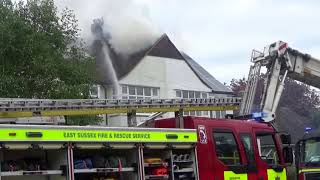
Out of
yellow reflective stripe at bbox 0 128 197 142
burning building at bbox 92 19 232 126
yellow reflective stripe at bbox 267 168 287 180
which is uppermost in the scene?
burning building at bbox 92 19 232 126

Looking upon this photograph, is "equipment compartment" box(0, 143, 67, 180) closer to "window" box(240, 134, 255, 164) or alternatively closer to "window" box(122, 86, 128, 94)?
"window" box(240, 134, 255, 164)

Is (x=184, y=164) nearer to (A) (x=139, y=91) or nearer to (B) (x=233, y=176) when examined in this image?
(B) (x=233, y=176)

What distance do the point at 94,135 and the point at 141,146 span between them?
34.4 inches

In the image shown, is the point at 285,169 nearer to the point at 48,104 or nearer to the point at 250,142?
the point at 250,142

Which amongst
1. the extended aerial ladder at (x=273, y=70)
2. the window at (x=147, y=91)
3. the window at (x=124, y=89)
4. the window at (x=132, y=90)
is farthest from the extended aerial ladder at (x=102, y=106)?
the window at (x=147, y=91)

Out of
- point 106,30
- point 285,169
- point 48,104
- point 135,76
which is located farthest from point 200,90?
point 48,104

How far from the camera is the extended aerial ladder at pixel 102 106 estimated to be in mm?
8016

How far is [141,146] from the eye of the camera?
27.2 ft

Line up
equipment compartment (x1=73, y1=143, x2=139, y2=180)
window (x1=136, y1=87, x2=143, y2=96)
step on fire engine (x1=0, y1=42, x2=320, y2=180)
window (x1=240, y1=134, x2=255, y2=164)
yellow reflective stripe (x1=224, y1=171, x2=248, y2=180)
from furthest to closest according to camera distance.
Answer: window (x1=136, y1=87, x2=143, y2=96)
window (x1=240, y1=134, x2=255, y2=164)
yellow reflective stripe (x1=224, y1=171, x2=248, y2=180)
equipment compartment (x1=73, y1=143, x2=139, y2=180)
step on fire engine (x1=0, y1=42, x2=320, y2=180)

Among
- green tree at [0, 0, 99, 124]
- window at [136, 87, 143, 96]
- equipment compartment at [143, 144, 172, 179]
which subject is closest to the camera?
equipment compartment at [143, 144, 172, 179]

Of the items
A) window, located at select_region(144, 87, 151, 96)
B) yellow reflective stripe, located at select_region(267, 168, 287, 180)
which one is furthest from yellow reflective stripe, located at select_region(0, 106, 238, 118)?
window, located at select_region(144, 87, 151, 96)

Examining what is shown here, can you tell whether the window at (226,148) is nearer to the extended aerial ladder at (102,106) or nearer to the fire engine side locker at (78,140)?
the extended aerial ladder at (102,106)

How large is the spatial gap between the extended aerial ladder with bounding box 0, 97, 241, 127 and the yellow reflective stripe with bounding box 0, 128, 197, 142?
738mm

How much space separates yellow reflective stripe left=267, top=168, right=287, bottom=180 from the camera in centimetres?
1007
